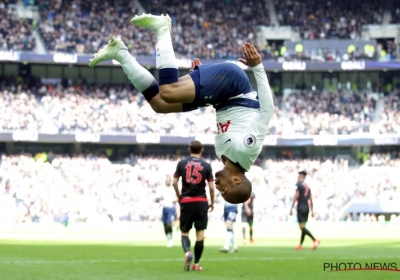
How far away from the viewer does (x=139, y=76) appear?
8414 millimetres

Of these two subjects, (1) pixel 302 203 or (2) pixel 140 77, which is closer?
(2) pixel 140 77

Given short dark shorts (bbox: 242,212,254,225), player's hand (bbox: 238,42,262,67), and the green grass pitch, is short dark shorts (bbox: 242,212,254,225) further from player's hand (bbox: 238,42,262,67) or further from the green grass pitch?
player's hand (bbox: 238,42,262,67)

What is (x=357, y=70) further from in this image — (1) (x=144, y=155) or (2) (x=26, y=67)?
(2) (x=26, y=67)

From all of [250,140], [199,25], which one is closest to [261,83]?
[250,140]

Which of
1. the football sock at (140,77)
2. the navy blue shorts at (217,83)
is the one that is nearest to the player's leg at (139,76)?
the football sock at (140,77)

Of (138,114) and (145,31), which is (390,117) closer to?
(138,114)

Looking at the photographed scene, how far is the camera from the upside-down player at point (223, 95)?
26.1 feet

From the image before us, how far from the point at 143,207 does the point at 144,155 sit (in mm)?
6773

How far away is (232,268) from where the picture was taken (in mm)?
14352

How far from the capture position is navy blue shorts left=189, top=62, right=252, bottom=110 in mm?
7961

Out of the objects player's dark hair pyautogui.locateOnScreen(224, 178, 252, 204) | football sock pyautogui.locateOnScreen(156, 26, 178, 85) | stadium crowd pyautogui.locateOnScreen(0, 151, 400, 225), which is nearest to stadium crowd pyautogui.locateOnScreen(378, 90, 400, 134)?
stadium crowd pyautogui.locateOnScreen(0, 151, 400, 225)

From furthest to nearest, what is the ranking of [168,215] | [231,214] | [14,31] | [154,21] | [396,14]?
1. [396,14]
2. [14,31]
3. [168,215]
4. [231,214]
5. [154,21]

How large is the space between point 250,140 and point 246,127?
0.16m

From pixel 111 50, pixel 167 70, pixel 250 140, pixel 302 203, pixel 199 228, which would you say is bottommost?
pixel 302 203
